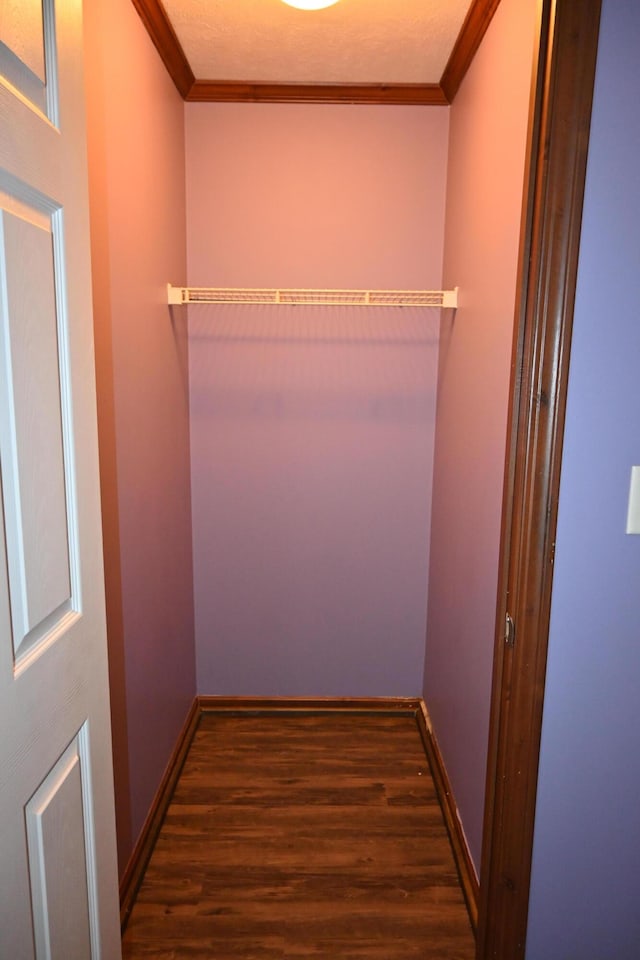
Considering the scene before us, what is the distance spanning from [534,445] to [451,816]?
1.56m

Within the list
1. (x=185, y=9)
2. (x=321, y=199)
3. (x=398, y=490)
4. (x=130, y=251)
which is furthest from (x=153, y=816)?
(x=185, y=9)

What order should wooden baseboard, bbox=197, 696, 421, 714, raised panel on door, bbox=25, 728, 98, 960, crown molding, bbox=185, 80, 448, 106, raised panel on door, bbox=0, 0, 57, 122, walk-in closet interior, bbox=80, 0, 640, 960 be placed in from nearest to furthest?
raised panel on door, bbox=0, 0, 57, 122 < raised panel on door, bbox=25, 728, 98, 960 < walk-in closet interior, bbox=80, 0, 640, 960 < crown molding, bbox=185, 80, 448, 106 < wooden baseboard, bbox=197, 696, 421, 714

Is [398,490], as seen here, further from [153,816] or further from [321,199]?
[153,816]

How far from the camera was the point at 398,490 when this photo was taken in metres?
2.66

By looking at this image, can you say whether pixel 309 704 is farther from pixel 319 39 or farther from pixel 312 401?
pixel 319 39

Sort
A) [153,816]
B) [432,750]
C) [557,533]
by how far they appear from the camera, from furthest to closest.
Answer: [432,750], [153,816], [557,533]

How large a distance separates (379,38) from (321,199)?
1.92ft

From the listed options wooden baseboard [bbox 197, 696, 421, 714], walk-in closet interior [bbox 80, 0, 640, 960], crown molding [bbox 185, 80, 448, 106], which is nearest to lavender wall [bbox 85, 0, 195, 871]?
walk-in closet interior [bbox 80, 0, 640, 960]

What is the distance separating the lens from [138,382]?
184cm

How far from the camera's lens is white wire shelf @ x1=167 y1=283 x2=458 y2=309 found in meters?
2.25

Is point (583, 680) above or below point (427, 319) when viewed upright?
below

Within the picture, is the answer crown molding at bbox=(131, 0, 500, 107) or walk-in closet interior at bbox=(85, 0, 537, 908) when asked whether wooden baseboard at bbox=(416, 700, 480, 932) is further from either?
crown molding at bbox=(131, 0, 500, 107)

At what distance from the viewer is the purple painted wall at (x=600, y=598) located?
101 cm

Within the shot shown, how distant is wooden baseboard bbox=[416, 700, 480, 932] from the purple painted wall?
490 mm
